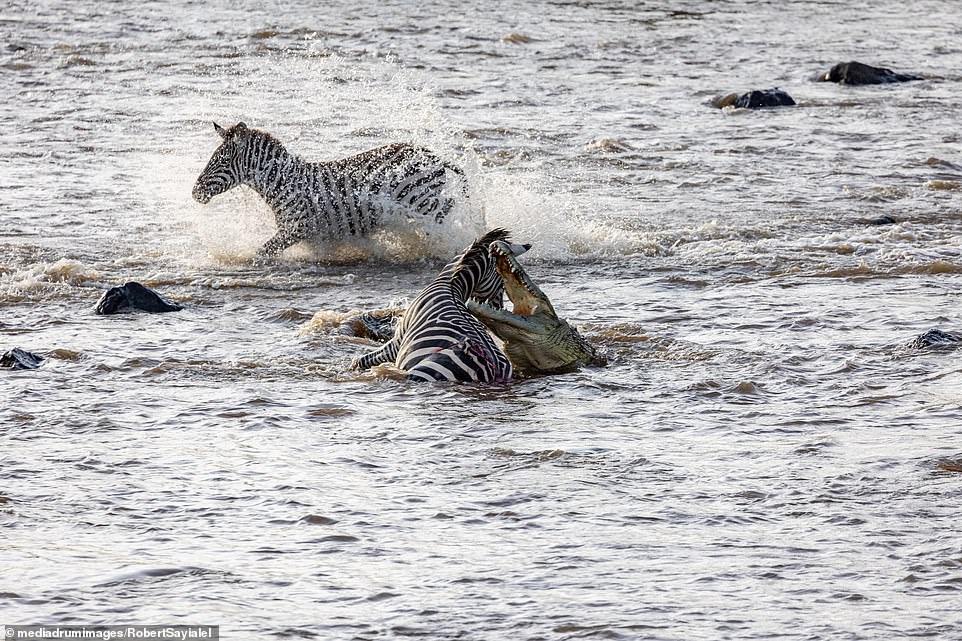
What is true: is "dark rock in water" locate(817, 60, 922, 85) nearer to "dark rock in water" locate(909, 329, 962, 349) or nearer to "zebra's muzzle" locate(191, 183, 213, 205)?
"zebra's muzzle" locate(191, 183, 213, 205)

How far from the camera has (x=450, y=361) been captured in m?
7.89

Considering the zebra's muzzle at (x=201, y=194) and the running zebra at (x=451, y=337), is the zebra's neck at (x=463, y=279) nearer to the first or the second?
the running zebra at (x=451, y=337)

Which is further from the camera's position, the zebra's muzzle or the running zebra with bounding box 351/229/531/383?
the zebra's muzzle

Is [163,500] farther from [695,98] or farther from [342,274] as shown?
[695,98]

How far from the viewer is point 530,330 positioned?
8.16 metres

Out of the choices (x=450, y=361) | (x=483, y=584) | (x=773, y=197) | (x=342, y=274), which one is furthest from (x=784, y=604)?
(x=773, y=197)

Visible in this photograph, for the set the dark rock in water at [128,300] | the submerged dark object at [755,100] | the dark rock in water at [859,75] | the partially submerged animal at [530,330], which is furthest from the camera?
the dark rock in water at [859,75]

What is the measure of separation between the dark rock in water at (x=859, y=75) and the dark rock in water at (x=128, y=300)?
13143 mm

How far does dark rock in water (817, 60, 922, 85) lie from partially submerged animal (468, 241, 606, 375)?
43.1ft

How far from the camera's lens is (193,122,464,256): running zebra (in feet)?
38.2

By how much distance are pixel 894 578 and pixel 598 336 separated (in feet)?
12.7

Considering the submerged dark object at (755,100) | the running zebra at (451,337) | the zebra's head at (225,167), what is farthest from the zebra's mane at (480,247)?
the submerged dark object at (755,100)

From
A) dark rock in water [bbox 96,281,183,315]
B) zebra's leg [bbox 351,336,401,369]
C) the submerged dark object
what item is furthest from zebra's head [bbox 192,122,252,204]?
the submerged dark object

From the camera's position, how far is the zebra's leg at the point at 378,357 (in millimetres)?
8133
